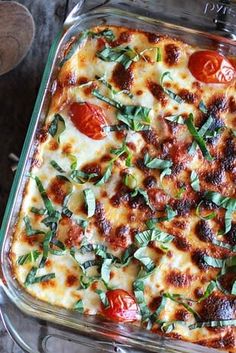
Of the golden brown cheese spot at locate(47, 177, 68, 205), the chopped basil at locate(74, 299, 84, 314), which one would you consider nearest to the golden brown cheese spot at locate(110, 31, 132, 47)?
the golden brown cheese spot at locate(47, 177, 68, 205)

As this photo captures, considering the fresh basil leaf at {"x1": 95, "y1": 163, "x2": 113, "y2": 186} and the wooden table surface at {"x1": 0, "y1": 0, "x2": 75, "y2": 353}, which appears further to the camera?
the wooden table surface at {"x1": 0, "y1": 0, "x2": 75, "y2": 353}

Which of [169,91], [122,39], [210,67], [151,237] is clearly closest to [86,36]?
[122,39]

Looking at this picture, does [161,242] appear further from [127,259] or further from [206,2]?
[206,2]

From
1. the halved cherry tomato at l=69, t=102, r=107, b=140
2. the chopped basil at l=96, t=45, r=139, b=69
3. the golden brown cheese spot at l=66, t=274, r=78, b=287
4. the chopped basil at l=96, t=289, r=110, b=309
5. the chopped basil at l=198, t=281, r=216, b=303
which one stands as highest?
the chopped basil at l=96, t=45, r=139, b=69

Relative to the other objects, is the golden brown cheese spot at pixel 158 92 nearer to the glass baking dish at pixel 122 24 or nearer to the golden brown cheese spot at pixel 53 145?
the glass baking dish at pixel 122 24

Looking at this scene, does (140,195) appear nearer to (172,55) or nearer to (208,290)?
(208,290)

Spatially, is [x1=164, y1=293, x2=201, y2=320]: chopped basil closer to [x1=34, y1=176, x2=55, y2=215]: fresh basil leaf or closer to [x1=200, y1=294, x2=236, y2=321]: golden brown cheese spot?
[x1=200, y1=294, x2=236, y2=321]: golden brown cheese spot
